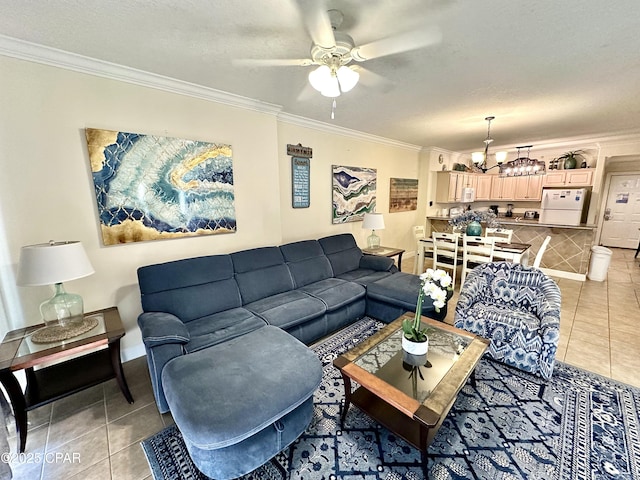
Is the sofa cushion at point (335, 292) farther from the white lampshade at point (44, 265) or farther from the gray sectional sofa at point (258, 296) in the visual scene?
the white lampshade at point (44, 265)

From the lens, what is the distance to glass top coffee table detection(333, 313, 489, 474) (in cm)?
137

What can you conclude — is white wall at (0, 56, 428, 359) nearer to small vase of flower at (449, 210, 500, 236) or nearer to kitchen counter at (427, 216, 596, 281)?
small vase of flower at (449, 210, 500, 236)

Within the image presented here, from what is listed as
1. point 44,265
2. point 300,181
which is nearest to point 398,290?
point 300,181

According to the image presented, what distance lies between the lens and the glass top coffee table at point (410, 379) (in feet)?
4.49

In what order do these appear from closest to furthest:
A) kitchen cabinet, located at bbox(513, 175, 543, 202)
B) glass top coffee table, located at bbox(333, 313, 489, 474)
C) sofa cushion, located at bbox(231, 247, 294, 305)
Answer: glass top coffee table, located at bbox(333, 313, 489, 474) → sofa cushion, located at bbox(231, 247, 294, 305) → kitchen cabinet, located at bbox(513, 175, 543, 202)

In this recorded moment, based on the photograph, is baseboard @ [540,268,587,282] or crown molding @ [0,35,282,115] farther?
baseboard @ [540,268,587,282]

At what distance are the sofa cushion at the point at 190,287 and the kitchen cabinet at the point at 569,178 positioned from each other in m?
6.71

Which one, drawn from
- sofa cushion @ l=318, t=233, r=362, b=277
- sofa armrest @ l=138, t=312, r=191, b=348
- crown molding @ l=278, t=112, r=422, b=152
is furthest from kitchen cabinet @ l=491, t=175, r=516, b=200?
sofa armrest @ l=138, t=312, r=191, b=348

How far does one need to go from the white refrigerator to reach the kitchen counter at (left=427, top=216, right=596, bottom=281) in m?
0.47

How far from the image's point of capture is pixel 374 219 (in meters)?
4.11

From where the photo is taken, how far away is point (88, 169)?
2107 millimetres

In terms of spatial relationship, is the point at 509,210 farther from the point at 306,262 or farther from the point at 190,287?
the point at 190,287

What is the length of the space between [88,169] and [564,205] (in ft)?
23.7

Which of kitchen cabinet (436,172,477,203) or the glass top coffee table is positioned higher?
kitchen cabinet (436,172,477,203)
